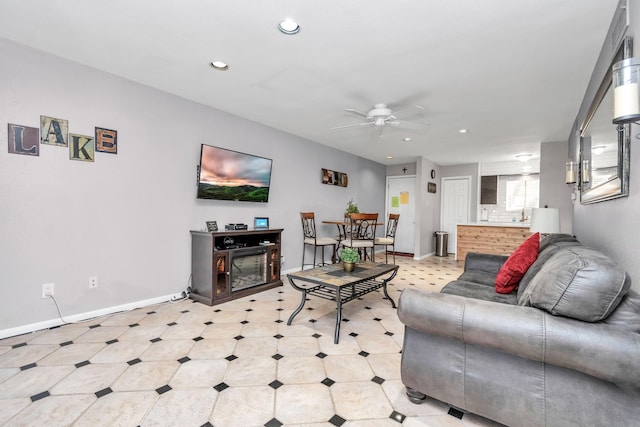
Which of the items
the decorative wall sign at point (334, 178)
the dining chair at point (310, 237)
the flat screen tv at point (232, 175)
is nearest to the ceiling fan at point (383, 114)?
the flat screen tv at point (232, 175)

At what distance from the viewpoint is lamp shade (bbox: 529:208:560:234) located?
3268 millimetres

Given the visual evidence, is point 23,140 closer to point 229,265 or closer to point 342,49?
point 229,265

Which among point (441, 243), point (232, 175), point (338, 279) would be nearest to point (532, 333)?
point (338, 279)

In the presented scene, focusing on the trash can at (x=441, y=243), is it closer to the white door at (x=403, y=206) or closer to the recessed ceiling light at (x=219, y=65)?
the white door at (x=403, y=206)

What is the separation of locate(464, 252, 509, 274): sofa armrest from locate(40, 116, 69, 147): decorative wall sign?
14.0 ft

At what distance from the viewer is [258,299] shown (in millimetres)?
3682

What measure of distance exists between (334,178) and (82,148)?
13.5ft

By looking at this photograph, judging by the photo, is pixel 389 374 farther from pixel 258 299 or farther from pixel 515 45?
pixel 515 45

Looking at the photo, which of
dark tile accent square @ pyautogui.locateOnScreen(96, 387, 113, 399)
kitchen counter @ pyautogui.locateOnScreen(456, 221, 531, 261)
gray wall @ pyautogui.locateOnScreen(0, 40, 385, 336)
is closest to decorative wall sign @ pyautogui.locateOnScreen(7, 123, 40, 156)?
gray wall @ pyautogui.locateOnScreen(0, 40, 385, 336)

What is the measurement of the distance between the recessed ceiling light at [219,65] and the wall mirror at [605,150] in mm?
2850

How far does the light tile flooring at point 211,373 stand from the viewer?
161 cm

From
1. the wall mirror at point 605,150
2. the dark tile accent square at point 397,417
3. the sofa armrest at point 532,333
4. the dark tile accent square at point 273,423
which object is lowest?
the dark tile accent square at point 273,423

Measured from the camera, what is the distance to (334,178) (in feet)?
19.8

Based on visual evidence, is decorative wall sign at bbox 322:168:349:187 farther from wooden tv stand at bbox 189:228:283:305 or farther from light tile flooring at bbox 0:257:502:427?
light tile flooring at bbox 0:257:502:427
